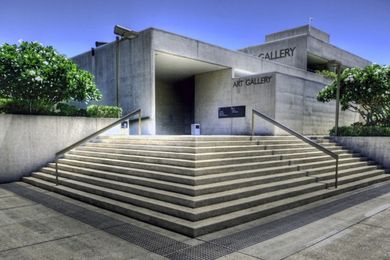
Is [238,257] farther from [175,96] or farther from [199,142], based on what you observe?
[175,96]

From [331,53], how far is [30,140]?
81.8 ft

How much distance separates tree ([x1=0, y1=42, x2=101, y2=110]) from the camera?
9.91 metres

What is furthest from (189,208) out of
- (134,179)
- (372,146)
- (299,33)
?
(299,33)

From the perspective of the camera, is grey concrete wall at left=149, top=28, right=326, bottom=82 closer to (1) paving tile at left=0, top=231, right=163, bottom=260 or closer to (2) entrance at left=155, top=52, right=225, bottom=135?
(2) entrance at left=155, top=52, right=225, bottom=135

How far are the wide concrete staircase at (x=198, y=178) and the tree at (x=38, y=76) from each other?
2.25 meters

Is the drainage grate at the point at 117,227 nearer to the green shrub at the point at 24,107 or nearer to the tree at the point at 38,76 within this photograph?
the green shrub at the point at 24,107

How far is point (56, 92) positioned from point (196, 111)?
32.6ft

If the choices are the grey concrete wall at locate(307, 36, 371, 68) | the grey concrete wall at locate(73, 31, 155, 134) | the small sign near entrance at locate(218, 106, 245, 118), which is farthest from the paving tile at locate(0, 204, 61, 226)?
the grey concrete wall at locate(307, 36, 371, 68)

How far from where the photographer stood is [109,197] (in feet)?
22.0

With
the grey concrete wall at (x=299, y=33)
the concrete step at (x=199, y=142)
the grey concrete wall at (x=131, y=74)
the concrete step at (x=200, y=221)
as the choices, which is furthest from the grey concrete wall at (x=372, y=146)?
the grey concrete wall at (x=299, y=33)

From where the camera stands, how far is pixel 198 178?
244 inches

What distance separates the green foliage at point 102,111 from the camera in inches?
457

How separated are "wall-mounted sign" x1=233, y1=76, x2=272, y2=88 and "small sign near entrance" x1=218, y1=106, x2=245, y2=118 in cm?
130

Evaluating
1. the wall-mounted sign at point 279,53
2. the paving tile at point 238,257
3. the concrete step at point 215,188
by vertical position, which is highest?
the wall-mounted sign at point 279,53
